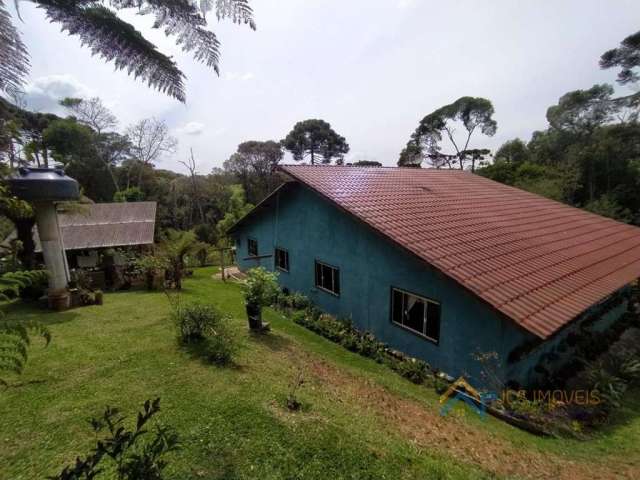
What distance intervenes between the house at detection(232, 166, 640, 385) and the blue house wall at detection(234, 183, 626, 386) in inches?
1.3

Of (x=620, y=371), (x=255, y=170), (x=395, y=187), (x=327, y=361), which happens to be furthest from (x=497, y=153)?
(x=327, y=361)

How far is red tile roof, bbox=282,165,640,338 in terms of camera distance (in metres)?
6.20

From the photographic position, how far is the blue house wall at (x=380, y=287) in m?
6.48

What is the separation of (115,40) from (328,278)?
350 inches

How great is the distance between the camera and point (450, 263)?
6727 mm

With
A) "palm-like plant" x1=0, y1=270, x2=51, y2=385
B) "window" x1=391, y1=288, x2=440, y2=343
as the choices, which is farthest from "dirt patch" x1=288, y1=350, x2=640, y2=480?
"palm-like plant" x1=0, y1=270, x2=51, y2=385

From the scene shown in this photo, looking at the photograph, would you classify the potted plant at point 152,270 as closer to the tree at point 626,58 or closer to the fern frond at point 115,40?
the fern frond at point 115,40

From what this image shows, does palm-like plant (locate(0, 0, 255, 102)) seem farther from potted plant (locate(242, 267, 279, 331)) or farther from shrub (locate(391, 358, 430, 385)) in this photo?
shrub (locate(391, 358, 430, 385))

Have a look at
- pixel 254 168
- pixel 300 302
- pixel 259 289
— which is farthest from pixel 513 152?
pixel 259 289

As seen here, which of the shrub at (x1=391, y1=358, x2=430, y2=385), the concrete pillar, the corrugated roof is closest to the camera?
the shrub at (x1=391, y1=358, x2=430, y2=385)

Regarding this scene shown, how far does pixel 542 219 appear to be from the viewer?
37.5 feet

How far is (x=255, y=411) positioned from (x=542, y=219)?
40.0 ft

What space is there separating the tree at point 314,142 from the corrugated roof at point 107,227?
2582 cm

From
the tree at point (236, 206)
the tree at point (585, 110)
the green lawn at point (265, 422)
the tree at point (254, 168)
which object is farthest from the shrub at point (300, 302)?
the tree at point (585, 110)
